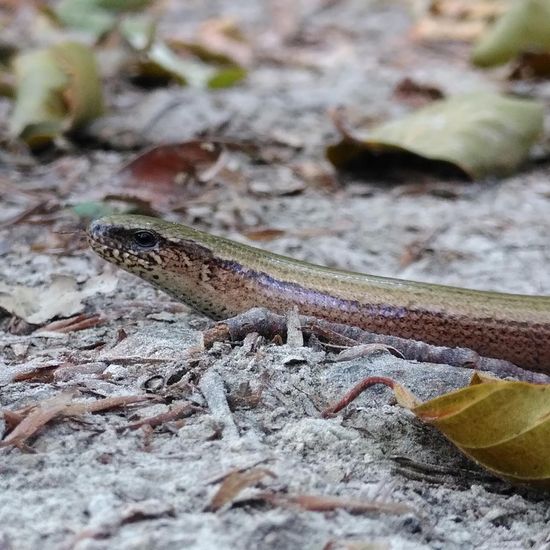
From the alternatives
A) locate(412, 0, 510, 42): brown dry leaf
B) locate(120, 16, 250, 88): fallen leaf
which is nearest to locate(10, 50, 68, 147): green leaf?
locate(120, 16, 250, 88): fallen leaf

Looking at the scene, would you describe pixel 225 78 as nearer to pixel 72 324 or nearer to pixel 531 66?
pixel 531 66

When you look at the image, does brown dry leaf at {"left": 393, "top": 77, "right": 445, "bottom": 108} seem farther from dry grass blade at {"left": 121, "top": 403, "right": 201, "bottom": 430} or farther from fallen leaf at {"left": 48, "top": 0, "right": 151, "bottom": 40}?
dry grass blade at {"left": 121, "top": 403, "right": 201, "bottom": 430}

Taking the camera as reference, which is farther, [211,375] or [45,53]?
Answer: [45,53]

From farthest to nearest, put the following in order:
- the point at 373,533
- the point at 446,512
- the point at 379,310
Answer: the point at 379,310
the point at 446,512
the point at 373,533

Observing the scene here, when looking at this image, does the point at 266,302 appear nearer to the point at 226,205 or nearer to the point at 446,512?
the point at 446,512

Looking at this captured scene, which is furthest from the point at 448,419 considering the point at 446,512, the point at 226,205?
the point at 226,205

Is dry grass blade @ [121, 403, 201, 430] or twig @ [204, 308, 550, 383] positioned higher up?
dry grass blade @ [121, 403, 201, 430]
